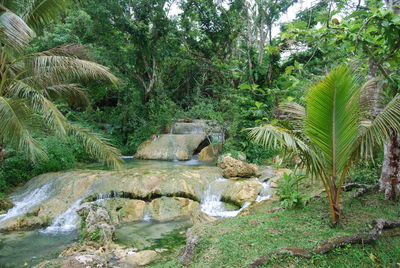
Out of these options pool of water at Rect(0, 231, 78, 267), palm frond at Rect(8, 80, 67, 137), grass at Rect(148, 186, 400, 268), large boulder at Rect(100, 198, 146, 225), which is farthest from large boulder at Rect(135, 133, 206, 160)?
grass at Rect(148, 186, 400, 268)

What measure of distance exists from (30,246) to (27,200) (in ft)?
10.1

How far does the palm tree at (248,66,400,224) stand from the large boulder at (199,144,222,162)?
9296 mm

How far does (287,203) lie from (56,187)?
6726 mm

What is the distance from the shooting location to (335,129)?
3623mm

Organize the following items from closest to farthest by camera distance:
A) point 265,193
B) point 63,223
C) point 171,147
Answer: point 63,223 → point 265,193 → point 171,147

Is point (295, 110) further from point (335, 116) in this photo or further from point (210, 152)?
point (210, 152)

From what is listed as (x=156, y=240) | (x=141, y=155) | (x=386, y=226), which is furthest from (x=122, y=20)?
(x=386, y=226)

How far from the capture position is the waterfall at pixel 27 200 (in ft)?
25.6

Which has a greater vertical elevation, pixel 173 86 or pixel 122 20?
pixel 122 20

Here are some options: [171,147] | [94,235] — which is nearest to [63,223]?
[94,235]

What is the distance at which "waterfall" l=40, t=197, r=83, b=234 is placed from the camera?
700 cm

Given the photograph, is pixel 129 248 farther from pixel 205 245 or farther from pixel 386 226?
pixel 386 226

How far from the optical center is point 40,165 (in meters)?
10.4

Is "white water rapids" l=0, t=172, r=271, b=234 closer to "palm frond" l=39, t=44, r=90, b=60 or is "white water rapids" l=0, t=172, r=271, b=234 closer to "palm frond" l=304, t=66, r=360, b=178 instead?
"palm frond" l=39, t=44, r=90, b=60
